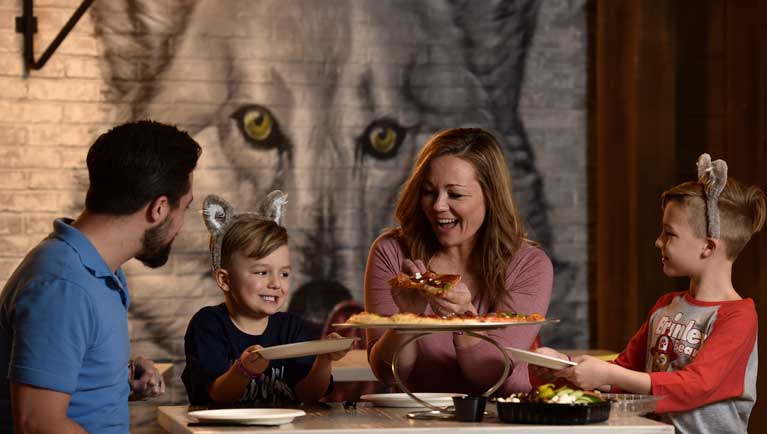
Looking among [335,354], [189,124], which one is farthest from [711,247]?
[189,124]

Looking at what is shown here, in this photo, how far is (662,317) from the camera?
137 inches

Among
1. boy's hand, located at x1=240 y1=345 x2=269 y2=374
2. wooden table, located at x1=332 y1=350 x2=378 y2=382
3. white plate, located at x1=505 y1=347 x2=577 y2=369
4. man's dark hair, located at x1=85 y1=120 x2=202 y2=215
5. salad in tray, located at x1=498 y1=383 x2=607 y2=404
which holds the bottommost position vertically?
wooden table, located at x1=332 y1=350 x2=378 y2=382

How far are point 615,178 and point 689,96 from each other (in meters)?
0.59

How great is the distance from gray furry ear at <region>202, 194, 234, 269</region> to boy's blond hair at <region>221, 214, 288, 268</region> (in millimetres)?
18

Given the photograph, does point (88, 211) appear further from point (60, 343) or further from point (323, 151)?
point (323, 151)

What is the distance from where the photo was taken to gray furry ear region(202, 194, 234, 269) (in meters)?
3.33

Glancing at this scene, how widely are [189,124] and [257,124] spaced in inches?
14.2

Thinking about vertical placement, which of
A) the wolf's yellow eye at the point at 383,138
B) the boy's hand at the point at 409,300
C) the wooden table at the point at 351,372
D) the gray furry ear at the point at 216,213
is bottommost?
the wooden table at the point at 351,372

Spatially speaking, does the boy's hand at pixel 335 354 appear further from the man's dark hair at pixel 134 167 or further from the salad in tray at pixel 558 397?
the man's dark hair at pixel 134 167

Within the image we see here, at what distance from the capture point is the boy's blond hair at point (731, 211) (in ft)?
11.3

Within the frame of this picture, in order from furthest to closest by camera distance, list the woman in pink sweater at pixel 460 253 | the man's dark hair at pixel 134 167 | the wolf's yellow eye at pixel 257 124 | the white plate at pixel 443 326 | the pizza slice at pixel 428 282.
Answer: the wolf's yellow eye at pixel 257 124 < the woman in pink sweater at pixel 460 253 < the pizza slice at pixel 428 282 < the white plate at pixel 443 326 < the man's dark hair at pixel 134 167

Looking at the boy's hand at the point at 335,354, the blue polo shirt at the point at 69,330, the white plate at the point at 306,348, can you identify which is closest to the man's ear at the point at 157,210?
the blue polo shirt at the point at 69,330

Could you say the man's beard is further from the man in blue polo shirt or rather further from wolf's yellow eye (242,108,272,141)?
wolf's yellow eye (242,108,272,141)

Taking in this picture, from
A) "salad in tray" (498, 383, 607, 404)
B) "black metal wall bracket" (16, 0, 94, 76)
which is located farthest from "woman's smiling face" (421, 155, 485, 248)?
"black metal wall bracket" (16, 0, 94, 76)
